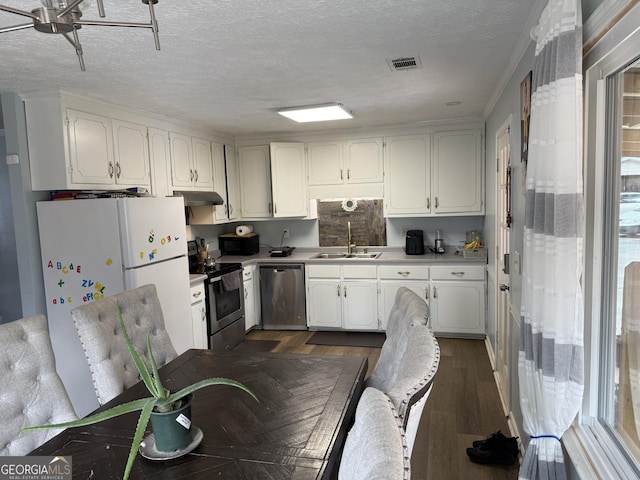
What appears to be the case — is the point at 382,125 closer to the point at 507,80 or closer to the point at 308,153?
the point at 308,153

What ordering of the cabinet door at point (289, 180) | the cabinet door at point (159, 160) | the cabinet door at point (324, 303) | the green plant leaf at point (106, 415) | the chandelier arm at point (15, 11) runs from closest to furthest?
the chandelier arm at point (15, 11)
the green plant leaf at point (106, 415)
the cabinet door at point (159, 160)
the cabinet door at point (324, 303)
the cabinet door at point (289, 180)

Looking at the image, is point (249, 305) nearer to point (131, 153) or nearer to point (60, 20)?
point (131, 153)

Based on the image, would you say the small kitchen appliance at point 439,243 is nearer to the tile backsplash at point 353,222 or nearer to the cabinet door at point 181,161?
the tile backsplash at point 353,222

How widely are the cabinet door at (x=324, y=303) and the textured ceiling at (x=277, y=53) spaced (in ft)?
6.63

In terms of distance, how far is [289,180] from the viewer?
4914mm

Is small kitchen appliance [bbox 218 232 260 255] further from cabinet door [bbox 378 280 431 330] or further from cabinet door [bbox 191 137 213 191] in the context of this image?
cabinet door [bbox 378 280 431 330]

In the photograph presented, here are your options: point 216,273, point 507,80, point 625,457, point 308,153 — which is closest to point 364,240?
point 308,153

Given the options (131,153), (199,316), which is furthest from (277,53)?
(199,316)

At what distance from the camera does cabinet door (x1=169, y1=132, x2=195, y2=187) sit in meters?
3.95

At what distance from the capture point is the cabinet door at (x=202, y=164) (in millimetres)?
4293

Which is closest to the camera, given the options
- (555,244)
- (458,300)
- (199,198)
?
(555,244)

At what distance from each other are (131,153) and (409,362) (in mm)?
2930

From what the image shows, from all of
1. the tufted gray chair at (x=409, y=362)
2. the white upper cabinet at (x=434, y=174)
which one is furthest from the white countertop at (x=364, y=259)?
the tufted gray chair at (x=409, y=362)

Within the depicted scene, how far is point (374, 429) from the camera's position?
92 centimetres
